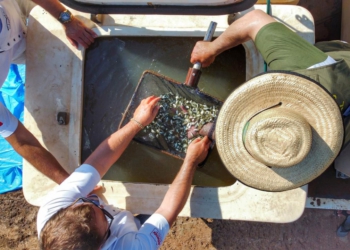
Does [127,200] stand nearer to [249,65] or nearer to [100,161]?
[100,161]

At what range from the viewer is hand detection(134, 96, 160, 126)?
177cm

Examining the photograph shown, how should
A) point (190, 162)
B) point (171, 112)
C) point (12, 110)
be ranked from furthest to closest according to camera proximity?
point (12, 110) → point (171, 112) → point (190, 162)

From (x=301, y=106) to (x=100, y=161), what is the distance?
1.00 m

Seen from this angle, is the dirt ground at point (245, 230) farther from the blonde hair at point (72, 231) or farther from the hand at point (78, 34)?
the hand at point (78, 34)

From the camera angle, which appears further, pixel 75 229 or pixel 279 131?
pixel 75 229

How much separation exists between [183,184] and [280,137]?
0.60 m

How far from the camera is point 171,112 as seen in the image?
1899 mm

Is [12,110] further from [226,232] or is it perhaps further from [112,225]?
[226,232]

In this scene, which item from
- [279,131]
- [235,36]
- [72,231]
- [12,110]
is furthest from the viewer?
[12,110]

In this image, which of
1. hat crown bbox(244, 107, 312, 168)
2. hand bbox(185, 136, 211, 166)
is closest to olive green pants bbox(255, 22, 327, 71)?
hat crown bbox(244, 107, 312, 168)

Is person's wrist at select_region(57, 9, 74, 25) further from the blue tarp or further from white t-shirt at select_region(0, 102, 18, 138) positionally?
the blue tarp

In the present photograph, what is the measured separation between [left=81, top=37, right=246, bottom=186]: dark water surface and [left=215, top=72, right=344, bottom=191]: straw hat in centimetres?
49

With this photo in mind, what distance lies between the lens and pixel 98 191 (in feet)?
5.96

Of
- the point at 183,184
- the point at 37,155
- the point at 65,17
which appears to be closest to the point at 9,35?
the point at 65,17
